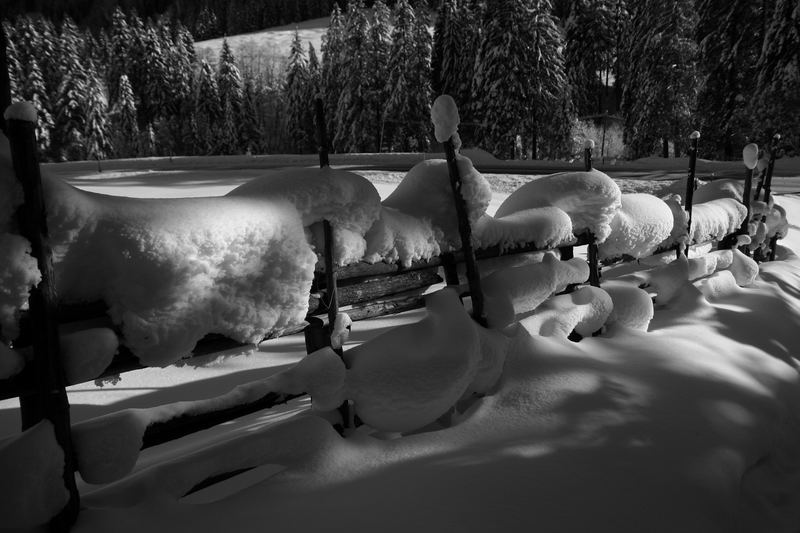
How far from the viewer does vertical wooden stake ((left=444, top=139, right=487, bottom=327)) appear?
2928 mm

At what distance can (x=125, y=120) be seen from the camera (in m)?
40.5

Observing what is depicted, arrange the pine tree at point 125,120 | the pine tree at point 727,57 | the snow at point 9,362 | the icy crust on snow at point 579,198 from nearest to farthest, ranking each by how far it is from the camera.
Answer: the snow at point 9,362
the icy crust on snow at point 579,198
the pine tree at point 727,57
the pine tree at point 125,120

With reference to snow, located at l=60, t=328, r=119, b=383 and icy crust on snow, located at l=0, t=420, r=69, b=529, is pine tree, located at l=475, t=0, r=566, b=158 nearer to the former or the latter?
snow, located at l=60, t=328, r=119, b=383

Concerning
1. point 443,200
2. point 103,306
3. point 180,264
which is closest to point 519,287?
point 443,200

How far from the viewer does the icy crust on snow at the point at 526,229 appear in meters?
3.23

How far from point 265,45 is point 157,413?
246 feet

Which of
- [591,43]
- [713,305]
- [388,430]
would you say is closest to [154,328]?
[388,430]

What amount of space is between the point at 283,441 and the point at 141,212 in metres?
1.16

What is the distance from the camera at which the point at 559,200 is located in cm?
374

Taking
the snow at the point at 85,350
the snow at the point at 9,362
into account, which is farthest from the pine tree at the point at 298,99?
the snow at the point at 9,362

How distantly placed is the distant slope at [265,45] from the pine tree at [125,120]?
2078 centimetres

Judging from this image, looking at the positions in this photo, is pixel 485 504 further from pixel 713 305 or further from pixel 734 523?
pixel 713 305

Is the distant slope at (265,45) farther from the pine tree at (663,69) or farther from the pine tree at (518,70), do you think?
the pine tree at (663,69)

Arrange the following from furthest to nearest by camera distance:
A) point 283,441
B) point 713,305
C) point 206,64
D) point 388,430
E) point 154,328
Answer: point 206,64, point 713,305, point 388,430, point 283,441, point 154,328
